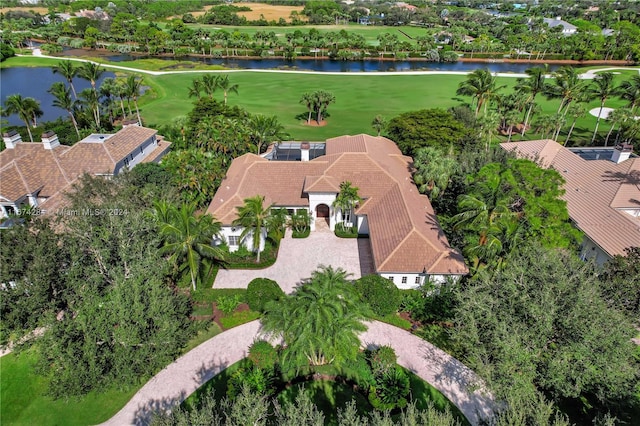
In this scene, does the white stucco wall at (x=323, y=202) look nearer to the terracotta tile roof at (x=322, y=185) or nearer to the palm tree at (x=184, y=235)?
the terracotta tile roof at (x=322, y=185)

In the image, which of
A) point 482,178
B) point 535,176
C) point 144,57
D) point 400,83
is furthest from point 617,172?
point 144,57

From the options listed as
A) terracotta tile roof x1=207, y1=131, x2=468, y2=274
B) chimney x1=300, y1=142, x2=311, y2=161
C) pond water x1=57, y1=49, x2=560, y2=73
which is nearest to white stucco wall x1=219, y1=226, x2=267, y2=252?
terracotta tile roof x1=207, y1=131, x2=468, y2=274

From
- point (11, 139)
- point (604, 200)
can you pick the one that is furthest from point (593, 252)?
point (11, 139)

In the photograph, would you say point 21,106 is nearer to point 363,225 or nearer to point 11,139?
point 11,139

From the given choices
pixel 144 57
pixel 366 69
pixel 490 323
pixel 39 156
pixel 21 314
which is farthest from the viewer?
pixel 144 57

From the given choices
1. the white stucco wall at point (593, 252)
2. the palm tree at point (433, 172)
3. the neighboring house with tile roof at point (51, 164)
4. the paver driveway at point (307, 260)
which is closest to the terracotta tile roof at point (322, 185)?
the paver driveway at point (307, 260)

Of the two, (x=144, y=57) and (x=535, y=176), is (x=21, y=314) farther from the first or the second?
(x=144, y=57)

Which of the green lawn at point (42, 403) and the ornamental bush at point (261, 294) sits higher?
the ornamental bush at point (261, 294)
